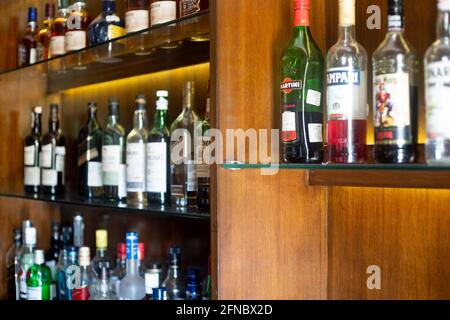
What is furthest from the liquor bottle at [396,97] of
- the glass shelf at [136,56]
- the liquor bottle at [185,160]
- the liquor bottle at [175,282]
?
the liquor bottle at [175,282]

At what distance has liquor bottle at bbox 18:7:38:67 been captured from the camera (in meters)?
2.05

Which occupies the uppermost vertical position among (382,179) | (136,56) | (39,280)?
(136,56)

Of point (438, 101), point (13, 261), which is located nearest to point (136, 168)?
point (13, 261)

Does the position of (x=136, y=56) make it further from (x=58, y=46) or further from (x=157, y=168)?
(x=157, y=168)

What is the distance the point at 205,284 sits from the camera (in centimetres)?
158

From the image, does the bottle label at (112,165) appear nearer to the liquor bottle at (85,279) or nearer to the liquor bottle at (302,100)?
the liquor bottle at (85,279)

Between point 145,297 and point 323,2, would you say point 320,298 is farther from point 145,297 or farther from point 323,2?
point 323,2

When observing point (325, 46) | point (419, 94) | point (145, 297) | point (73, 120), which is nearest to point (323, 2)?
point (325, 46)

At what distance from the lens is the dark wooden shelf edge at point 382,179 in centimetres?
110

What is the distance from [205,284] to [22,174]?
0.96m

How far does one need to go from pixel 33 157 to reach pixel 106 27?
630 millimetres

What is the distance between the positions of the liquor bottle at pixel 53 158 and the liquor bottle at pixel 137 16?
0.60 m

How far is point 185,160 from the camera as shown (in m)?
1.56

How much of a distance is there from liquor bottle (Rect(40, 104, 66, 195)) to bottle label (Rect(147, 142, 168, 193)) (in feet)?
1.86
